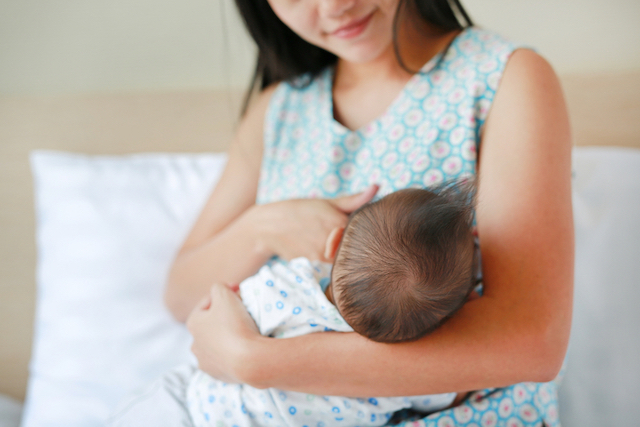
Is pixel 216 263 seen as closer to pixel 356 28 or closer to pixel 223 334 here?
pixel 223 334

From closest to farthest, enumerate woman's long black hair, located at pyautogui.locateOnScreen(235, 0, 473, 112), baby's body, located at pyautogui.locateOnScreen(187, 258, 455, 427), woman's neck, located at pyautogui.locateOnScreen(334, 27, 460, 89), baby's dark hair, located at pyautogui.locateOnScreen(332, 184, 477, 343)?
baby's dark hair, located at pyautogui.locateOnScreen(332, 184, 477, 343) → baby's body, located at pyautogui.locateOnScreen(187, 258, 455, 427) → woman's neck, located at pyautogui.locateOnScreen(334, 27, 460, 89) → woman's long black hair, located at pyautogui.locateOnScreen(235, 0, 473, 112)

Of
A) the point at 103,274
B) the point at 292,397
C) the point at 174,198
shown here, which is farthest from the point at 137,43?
the point at 292,397

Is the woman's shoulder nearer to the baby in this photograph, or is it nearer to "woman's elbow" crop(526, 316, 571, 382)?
the baby

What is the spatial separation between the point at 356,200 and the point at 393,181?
0.37ft

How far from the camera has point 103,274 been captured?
1287 millimetres

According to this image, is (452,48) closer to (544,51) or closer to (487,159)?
(487,159)

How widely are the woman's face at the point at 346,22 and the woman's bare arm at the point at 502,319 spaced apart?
0.95 ft

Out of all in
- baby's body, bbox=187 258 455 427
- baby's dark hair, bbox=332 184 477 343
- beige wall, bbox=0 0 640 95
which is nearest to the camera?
baby's dark hair, bbox=332 184 477 343

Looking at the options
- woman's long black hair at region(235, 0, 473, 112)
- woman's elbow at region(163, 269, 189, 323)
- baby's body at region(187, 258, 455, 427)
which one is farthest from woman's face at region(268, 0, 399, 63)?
woman's elbow at region(163, 269, 189, 323)

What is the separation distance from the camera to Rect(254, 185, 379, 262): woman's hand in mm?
862

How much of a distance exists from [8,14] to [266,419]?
1581 millimetres

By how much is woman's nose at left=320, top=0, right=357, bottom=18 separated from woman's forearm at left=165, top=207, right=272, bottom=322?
441 millimetres

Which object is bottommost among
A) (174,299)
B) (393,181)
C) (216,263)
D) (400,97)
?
(174,299)

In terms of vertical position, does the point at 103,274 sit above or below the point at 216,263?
below
